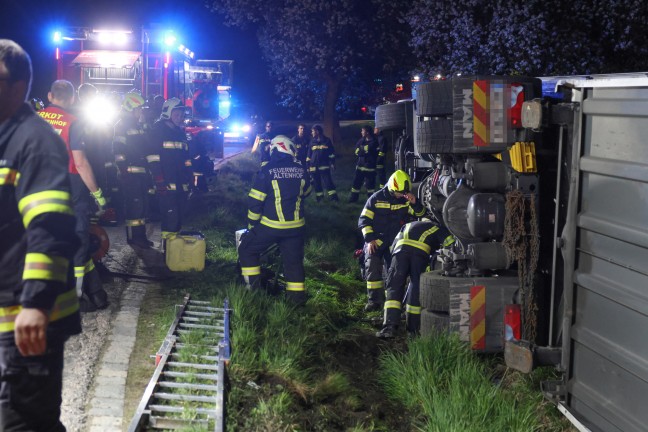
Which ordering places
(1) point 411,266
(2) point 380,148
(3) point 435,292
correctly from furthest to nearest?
(2) point 380,148, (1) point 411,266, (3) point 435,292

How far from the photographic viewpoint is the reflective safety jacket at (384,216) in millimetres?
8727

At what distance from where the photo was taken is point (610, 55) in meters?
19.2

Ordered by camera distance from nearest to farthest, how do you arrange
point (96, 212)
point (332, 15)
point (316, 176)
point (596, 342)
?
point (596, 342), point (96, 212), point (316, 176), point (332, 15)

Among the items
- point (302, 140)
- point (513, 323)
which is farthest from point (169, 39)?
point (513, 323)

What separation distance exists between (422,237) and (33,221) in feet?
15.9

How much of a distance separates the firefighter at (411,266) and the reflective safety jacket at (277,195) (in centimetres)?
109

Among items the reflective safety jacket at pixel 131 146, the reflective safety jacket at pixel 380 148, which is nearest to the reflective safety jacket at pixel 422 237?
the reflective safety jacket at pixel 131 146

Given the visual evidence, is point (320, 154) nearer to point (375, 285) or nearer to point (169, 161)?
point (169, 161)

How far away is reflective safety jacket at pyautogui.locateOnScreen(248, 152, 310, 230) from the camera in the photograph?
810cm

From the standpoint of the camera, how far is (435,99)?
608 cm

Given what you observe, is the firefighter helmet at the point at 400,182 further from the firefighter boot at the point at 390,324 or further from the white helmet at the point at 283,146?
the firefighter boot at the point at 390,324

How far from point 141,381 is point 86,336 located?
122 centimetres

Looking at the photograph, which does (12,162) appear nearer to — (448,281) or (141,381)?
(141,381)

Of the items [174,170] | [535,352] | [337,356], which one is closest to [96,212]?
[174,170]
